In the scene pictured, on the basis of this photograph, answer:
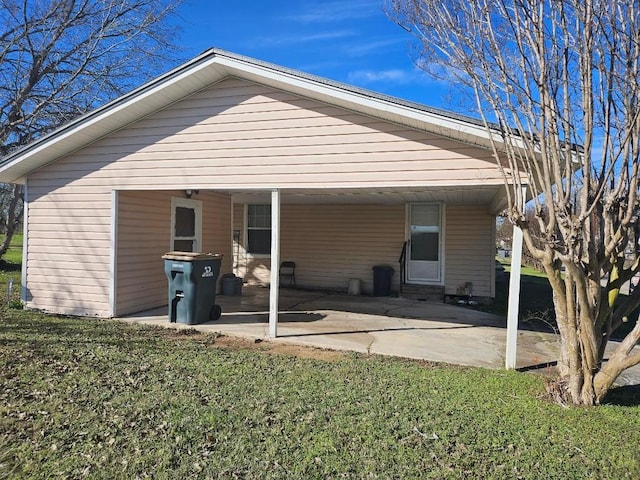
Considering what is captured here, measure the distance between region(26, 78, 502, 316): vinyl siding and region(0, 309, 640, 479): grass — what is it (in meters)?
2.48

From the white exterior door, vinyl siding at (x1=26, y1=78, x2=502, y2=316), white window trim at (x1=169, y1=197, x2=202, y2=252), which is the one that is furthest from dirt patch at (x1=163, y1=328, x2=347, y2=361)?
the white exterior door

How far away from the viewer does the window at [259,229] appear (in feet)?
41.0

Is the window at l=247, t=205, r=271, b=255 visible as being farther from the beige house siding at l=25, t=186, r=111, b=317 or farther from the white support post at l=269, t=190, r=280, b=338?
the white support post at l=269, t=190, r=280, b=338

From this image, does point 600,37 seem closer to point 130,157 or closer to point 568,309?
point 568,309

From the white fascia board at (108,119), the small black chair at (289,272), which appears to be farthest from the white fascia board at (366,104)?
the small black chair at (289,272)

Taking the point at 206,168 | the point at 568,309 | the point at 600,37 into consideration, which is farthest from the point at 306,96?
the point at 568,309

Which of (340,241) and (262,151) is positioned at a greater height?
(262,151)

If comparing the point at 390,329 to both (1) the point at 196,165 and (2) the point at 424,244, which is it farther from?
(2) the point at 424,244

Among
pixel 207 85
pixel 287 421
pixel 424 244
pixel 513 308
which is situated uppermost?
pixel 207 85

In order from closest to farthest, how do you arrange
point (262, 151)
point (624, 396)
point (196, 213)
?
point (624, 396) < point (262, 151) < point (196, 213)

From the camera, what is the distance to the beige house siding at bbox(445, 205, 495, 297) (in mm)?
10773

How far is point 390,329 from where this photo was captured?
7.26 meters

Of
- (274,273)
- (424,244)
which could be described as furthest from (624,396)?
(424,244)

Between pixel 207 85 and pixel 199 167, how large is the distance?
1.34 m
